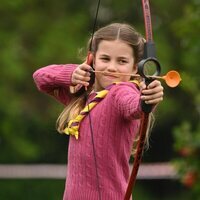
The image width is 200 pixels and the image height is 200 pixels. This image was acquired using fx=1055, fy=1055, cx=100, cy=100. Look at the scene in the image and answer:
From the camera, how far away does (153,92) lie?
4.34 meters

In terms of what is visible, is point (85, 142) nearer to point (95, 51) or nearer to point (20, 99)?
point (95, 51)

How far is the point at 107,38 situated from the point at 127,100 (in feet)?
1.78

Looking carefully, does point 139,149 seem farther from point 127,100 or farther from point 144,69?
point 144,69

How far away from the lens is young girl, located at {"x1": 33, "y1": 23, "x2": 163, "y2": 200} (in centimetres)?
509

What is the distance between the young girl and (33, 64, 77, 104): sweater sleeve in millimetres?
214

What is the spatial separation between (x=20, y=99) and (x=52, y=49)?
1.60 metres

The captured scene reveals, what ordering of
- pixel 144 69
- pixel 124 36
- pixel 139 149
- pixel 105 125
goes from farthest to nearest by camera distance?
pixel 124 36 < pixel 105 125 < pixel 139 149 < pixel 144 69

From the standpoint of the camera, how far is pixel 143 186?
68.7 feet

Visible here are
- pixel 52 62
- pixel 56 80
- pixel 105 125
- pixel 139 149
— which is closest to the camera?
A: pixel 139 149

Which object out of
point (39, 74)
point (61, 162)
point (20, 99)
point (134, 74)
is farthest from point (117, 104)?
point (20, 99)

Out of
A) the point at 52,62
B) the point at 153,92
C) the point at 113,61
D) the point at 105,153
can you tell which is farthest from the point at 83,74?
the point at 52,62

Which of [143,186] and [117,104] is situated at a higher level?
[117,104]

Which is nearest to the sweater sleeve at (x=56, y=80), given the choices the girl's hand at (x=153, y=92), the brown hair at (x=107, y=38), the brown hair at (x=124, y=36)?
the brown hair at (x=107, y=38)

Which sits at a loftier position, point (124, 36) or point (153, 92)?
point (124, 36)
